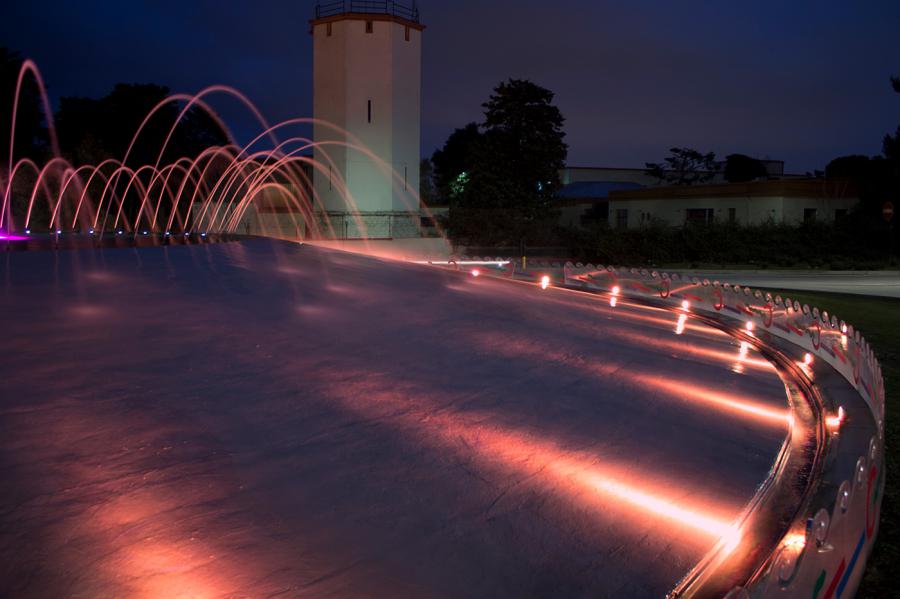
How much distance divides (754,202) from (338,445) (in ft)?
124

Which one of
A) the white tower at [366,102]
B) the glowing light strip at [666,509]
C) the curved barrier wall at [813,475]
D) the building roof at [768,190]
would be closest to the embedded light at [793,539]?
the curved barrier wall at [813,475]

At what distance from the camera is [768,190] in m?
38.8

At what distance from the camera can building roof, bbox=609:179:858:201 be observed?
38.8 meters

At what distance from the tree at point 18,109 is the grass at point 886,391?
28420mm

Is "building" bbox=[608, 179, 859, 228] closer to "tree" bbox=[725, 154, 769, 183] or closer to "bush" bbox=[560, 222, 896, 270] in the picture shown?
"bush" bbox=[560, 222, 896, 270]

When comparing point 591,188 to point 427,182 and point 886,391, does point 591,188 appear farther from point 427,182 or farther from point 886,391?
point 886,391

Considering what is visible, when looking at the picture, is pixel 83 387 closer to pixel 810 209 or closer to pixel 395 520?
pixel 395 520

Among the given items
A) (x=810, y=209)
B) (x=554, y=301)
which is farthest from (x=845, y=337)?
(x=810, y=209)

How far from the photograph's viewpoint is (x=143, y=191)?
1629 inches

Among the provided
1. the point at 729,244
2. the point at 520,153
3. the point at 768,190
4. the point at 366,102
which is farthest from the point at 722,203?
the point at 366,102

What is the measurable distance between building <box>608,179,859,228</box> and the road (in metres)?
30.6


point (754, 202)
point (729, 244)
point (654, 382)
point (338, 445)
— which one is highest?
point (754, 202)

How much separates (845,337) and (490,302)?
4.42m

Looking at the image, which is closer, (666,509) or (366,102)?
(666,509)
